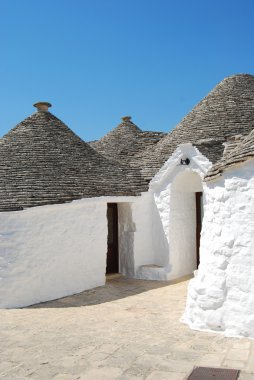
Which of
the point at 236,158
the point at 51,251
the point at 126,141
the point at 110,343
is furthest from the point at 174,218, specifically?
the point at 110,343

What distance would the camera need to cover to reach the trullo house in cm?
616

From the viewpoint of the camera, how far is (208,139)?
36.5 feet

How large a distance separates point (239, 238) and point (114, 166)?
21.2ft

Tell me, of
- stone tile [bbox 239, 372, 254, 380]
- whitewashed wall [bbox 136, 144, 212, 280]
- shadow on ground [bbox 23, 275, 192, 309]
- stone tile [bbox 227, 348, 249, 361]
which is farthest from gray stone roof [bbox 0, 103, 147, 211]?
stone tile [bbox 239, 372, 254, 380]

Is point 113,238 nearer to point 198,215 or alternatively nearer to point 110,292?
point 198,215

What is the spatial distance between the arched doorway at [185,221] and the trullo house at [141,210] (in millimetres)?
29

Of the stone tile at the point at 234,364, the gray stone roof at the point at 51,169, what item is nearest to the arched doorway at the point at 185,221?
the gray stone roof at the point at 51,169

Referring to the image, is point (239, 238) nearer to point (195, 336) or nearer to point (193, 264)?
point (195, 336)

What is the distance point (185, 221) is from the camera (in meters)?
11.4

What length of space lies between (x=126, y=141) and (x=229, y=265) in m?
9.39

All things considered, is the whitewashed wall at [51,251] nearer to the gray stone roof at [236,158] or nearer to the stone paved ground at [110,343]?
the stone paved ground at [110,343]

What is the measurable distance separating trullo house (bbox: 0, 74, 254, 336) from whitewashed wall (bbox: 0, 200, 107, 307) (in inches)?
0.8

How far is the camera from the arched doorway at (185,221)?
11055mm

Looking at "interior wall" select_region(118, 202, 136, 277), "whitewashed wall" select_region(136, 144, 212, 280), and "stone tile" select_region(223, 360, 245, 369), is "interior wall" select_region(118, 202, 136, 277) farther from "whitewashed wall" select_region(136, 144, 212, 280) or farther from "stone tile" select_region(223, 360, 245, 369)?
"stone tile" select_region(223, 360, 245, 369)
